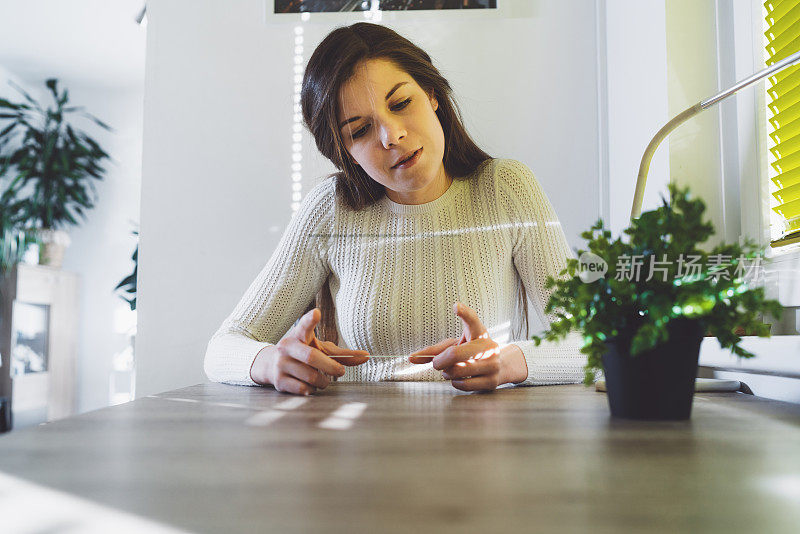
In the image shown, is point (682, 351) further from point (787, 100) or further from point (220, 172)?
point (220, 172)

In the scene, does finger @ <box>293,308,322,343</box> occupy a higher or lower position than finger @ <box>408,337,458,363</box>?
higher

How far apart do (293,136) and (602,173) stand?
92 centimetres

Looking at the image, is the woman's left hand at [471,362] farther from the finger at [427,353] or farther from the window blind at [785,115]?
the window blind at [785,115]

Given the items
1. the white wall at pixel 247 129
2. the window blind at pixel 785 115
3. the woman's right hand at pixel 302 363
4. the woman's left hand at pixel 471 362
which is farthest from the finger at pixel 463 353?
the white wall at pixel 247 129

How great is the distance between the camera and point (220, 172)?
6.40 feet

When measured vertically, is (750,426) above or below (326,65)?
below

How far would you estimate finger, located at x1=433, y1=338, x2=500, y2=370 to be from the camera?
0.94 metres

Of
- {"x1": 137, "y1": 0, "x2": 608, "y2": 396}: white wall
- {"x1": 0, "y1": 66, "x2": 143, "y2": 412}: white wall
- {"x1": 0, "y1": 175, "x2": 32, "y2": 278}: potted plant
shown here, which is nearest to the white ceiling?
{"x1": 0, "y1": 66, "x2": 143, "y2": 412}: white wall

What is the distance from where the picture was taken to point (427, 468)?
0.42m

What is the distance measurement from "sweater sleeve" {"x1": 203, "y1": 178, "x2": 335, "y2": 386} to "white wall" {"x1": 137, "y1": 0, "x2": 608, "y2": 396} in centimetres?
43

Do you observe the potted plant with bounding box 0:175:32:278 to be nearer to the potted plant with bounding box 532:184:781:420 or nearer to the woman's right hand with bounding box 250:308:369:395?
the woman's right hand with bounding box 250:308:369:395

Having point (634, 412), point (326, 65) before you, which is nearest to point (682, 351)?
point (634, 412)

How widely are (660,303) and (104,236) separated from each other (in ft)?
15.8

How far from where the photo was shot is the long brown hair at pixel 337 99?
1316 mm
